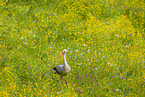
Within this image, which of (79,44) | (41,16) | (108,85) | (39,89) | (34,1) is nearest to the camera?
(39,89)

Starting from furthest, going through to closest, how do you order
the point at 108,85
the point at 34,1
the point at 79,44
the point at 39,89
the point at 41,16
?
the point at 34,1 < the point at 41,16 < the point at 79,44 < the point at 108,85 < the point at 39,89

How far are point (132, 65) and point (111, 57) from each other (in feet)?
3.37

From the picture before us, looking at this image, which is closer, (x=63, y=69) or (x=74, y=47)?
(x=63, y=69)

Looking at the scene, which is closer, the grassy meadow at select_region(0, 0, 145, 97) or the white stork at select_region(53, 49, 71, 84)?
the white stork at select_region(53, 49, 71, 84)

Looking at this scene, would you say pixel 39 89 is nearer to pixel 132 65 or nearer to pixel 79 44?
pixel 79 44

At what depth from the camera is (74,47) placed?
28.4 ft

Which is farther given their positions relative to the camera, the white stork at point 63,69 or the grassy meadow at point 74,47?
the grassy meadow at point 74,47

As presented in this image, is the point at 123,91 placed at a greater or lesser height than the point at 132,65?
lesser

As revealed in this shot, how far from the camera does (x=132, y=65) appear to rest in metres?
8.10

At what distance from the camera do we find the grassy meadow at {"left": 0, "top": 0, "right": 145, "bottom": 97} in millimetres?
6905

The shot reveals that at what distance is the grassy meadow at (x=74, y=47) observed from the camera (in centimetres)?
691

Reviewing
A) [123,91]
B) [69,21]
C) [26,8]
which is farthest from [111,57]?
[26,8]

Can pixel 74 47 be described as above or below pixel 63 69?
above

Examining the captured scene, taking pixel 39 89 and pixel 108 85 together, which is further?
pixel 108 85
